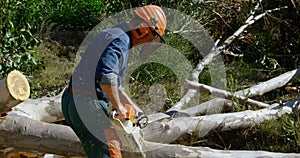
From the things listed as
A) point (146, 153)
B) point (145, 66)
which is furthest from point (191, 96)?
point (146, 153)

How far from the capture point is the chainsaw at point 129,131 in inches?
119

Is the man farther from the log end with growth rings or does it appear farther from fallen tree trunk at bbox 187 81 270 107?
fallen tree trunk at bbox 187 81 270 107

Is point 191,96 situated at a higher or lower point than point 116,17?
lower

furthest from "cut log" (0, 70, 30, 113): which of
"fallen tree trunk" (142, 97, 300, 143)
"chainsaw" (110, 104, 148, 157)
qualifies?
"fallen tree trunk" (142, 97, 300, 143)

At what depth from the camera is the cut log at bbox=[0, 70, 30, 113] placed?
9.89ft

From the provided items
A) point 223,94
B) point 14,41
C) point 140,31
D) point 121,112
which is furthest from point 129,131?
point 14,41

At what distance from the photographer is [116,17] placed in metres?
6.31

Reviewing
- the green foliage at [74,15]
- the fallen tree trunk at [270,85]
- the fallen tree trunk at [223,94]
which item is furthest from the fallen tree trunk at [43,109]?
the green foliage at [74,15]

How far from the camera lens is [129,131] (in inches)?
122

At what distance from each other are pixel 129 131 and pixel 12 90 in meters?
0.72

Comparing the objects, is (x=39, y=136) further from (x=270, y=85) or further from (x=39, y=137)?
(x=270, y=85)

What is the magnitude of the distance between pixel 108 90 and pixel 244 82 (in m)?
3.64

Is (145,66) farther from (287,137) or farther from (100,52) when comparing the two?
(100,52)

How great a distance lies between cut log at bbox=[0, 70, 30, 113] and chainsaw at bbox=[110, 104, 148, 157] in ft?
1.79
